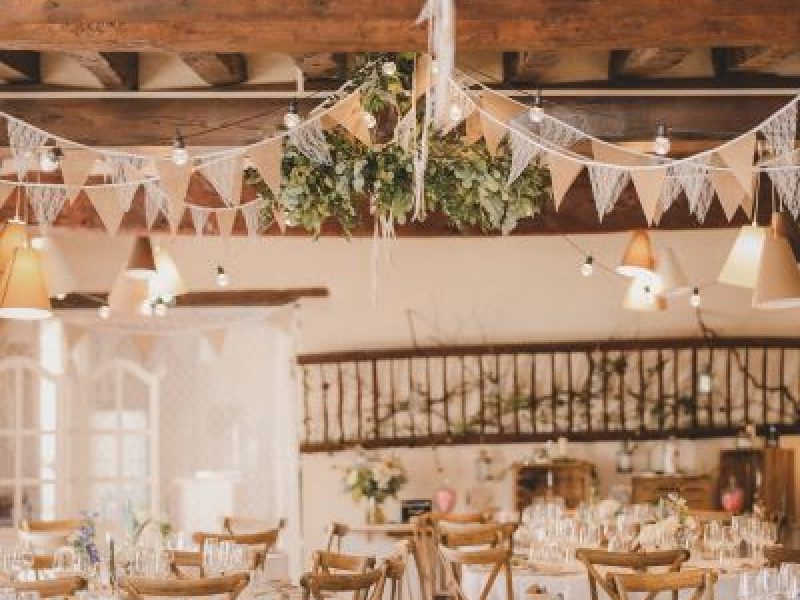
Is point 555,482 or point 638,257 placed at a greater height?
point 638,257

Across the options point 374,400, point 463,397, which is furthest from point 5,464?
point 463,397

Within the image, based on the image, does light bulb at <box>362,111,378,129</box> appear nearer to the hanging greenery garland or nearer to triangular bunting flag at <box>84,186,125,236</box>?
the hanging greenery garland

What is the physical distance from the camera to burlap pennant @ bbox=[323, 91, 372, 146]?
231 inches

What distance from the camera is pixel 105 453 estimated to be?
37.5 feet

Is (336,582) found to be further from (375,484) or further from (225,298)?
(225,298)

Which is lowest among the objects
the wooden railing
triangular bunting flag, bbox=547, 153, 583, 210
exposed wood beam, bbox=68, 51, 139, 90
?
the wooden railing

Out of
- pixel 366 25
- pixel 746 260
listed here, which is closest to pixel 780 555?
pixel 746 260

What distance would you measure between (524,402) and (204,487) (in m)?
2.83

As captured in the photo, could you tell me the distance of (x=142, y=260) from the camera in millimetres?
8180

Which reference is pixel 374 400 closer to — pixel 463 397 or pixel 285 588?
pixel 463 397

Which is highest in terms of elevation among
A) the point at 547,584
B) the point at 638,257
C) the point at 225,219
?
the point at 225,219

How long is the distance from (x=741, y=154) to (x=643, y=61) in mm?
756

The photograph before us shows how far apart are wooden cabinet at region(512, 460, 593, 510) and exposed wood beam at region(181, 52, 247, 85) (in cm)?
495

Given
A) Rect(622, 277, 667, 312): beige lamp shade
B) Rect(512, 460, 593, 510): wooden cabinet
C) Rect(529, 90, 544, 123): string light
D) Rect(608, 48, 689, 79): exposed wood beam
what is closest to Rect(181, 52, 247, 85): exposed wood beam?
Rect(529, 90, 544, 123): string light
